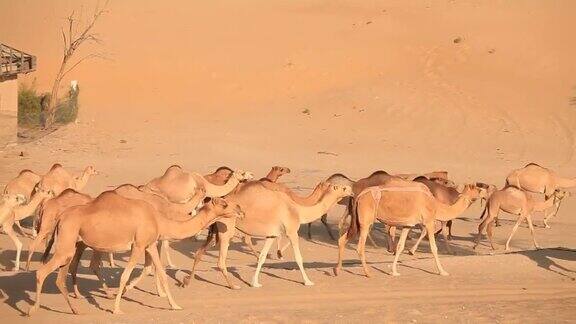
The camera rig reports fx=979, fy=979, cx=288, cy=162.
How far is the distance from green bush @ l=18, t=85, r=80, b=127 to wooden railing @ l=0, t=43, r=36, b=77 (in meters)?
5.68

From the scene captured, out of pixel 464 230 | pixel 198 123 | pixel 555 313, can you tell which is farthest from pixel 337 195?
pixel 198 123

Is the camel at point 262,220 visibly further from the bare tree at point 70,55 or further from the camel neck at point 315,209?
the bare tree at point 70,55

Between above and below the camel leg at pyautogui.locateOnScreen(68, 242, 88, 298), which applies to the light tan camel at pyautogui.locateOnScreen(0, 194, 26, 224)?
above

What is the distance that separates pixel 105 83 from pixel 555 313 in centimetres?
3624

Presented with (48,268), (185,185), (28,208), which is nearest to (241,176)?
(185,185)

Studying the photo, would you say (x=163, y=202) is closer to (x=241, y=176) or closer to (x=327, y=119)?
(x=241, y=176)

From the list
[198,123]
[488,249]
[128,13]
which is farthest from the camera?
[128,13]

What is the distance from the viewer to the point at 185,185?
52.2 feet

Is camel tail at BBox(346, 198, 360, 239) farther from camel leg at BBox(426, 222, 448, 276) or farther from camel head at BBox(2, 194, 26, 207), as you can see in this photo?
camel head at BBox(2, 194, 26, 207)

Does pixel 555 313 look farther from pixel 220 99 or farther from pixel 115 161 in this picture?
pixel 220 99

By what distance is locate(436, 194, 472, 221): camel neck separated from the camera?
1484 centimetres

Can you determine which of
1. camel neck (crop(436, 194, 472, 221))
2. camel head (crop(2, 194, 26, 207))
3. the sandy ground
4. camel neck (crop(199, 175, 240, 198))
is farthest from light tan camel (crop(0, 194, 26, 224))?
camel neck (crop(436, 194, 472, 221))

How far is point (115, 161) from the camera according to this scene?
28281mm

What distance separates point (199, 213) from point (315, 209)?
2197 millimetres
